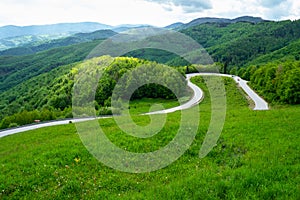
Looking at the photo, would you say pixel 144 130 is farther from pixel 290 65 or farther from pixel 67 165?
pixel 290 65

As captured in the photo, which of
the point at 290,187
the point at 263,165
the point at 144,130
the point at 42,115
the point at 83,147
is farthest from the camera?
the point at 42,115

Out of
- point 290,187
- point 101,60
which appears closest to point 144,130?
point 290,187

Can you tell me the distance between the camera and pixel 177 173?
11.1 metres

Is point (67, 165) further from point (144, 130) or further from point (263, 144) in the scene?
point (263, 144)

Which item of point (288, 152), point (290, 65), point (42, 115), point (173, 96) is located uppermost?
point (288, 152)

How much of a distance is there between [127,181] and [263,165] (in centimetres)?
560

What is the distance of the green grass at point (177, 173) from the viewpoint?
28.8 ft

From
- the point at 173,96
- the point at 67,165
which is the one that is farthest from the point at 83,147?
the point at 173,96

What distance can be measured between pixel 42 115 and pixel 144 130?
32.5 metres

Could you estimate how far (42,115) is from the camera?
44.5m

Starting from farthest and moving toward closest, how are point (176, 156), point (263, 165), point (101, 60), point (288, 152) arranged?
point (101, 60) < point (176, 156) < point (288, 152) < point (263, 165)

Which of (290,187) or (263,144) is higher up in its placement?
(290,187)

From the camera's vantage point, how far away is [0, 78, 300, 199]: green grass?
8.77m

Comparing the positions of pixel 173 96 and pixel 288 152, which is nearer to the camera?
pixel 288 152
